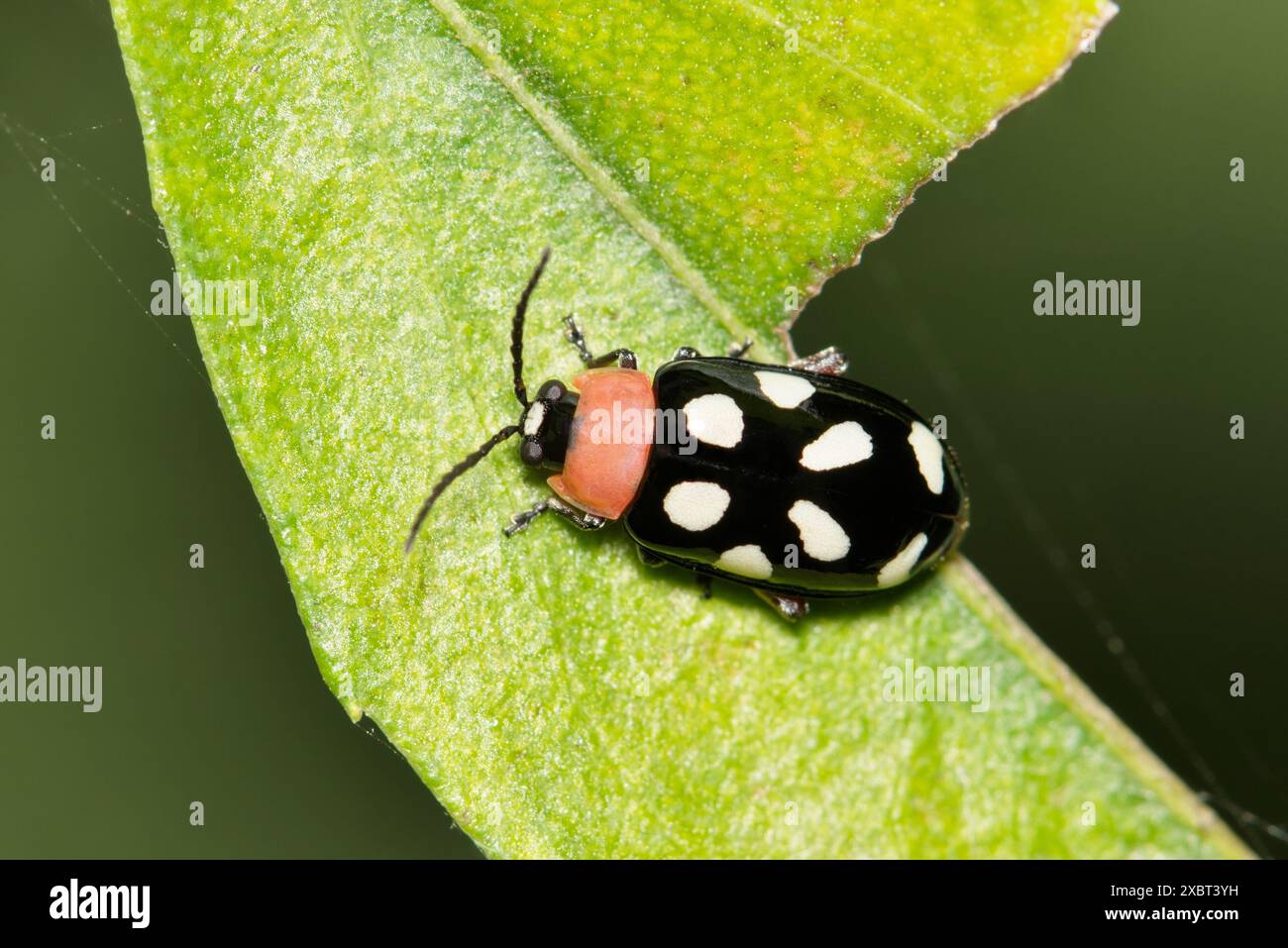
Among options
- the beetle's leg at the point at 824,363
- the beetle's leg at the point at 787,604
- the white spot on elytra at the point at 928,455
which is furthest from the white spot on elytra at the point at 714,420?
the white spot on elytra at the point at 928,455

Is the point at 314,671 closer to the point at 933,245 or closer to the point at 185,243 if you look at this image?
the point at 185,243

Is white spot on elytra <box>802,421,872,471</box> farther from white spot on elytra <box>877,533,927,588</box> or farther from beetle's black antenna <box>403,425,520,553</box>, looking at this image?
beetle's black antenna <box>403,425,520,553</box>

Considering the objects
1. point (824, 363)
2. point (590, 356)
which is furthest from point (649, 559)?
point (824, 363)

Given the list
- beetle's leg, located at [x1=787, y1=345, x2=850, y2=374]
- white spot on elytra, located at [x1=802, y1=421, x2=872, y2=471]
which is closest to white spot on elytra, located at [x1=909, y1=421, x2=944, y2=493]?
white spot on elytra, located at [x1=802, y1=421, x2=872, y2=471]

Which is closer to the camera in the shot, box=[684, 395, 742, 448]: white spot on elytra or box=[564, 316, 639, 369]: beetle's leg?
box=[564, 316, 639, 369]: beetle's leg

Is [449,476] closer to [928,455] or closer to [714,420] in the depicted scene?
[714,420]
